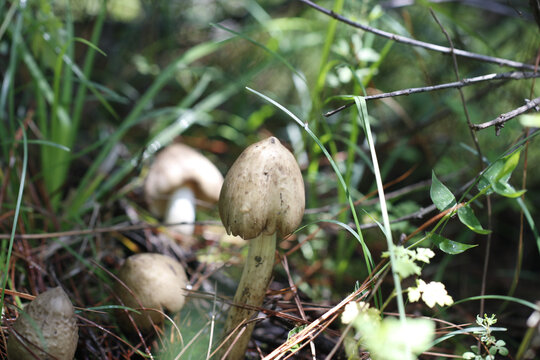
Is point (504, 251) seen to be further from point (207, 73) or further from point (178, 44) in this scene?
point (178, 44)

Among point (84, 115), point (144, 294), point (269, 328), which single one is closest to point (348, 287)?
point (269, 328)

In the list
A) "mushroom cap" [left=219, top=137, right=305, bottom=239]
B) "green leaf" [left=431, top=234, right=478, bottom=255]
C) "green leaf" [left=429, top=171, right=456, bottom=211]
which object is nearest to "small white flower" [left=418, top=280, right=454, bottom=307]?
"green leaf" [left=431, top=234, right=478, bottom=255]

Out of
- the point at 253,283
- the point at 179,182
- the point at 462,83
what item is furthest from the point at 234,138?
the point at 462,83

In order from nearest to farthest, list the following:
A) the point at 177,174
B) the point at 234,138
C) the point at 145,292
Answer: the point at 145,292
the point at 177,174
the point at 234,138

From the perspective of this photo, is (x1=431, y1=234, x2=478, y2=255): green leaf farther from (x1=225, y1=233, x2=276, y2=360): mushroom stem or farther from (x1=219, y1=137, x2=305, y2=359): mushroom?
(x1=225, y1=233, x2=276, y2=360): mushroom stem

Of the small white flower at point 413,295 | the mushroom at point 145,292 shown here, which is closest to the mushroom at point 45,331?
the mushroom at point 145,292

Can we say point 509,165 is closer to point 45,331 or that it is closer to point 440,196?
point 440,196

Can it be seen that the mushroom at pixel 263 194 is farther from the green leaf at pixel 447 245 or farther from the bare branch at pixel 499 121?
the bare branch at pixel 499 121
